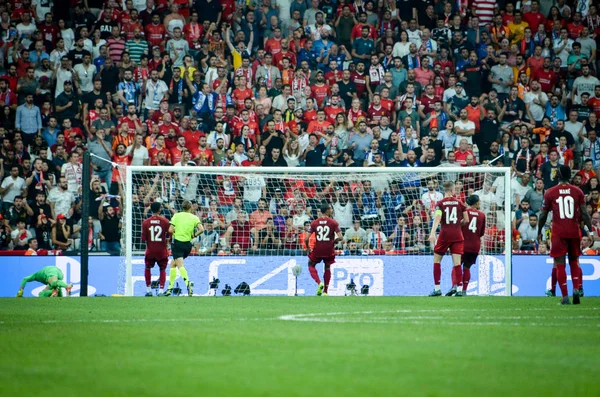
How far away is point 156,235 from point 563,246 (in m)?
7.83

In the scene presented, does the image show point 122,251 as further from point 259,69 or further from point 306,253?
point 259,69

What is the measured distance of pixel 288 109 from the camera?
2283cm

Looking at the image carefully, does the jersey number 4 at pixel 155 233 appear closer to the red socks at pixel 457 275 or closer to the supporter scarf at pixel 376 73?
the red socks at pixel 457 275

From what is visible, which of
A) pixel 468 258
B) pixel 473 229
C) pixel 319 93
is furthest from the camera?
pixel 319 93

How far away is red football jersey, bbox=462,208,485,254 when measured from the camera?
1748 cm

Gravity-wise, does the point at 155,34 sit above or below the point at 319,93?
above

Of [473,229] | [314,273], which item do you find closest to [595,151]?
[473,229]

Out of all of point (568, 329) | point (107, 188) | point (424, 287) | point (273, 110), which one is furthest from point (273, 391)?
point (273, 110)

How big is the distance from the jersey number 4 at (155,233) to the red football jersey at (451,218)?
17.0 feet

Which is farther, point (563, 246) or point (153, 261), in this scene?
point (153, 261)

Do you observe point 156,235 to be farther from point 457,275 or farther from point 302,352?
point 302,352

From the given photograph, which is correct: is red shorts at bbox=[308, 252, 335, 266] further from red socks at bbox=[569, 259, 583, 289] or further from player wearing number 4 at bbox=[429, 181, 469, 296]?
red socks at bbox=[569, 259, 583, 289]

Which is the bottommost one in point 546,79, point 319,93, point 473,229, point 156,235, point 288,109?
point 156,235

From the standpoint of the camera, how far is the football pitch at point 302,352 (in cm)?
579
